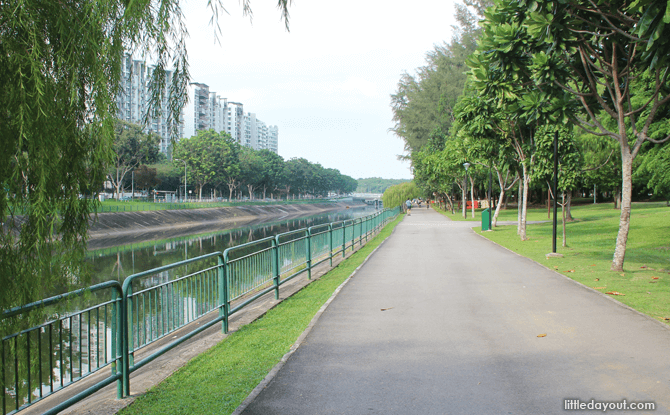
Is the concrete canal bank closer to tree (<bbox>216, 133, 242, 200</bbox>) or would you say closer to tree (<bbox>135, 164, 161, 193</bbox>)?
tree (<bbox>216, 133, 242, 200</bbox>)

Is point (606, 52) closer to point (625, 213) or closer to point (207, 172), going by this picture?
point (625, 213)

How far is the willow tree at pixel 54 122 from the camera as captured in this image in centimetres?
252

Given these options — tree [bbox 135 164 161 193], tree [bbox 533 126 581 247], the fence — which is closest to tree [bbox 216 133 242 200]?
tree [bbox 135 164 161 193]

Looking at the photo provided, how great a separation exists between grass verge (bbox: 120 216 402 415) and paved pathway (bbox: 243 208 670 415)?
0.99ft

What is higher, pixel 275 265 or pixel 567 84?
pixel 567 84

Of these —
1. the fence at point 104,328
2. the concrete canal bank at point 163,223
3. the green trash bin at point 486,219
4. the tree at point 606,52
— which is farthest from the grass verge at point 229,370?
the green trash bin at point 486,219

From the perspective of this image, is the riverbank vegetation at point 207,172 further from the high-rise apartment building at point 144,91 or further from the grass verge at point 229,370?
the high-rise apartment building at point 144,91

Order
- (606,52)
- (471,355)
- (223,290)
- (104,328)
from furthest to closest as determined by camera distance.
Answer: (606,52), (223,290), (471,355), (104,328)

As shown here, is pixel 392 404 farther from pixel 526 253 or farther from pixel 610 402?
pixel 526 253

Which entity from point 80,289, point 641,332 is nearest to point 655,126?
point 641,332

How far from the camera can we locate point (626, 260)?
13.7m

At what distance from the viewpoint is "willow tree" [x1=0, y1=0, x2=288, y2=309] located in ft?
8.25

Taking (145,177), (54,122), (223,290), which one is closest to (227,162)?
(145,177)

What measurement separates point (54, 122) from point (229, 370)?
3592 millimetres
